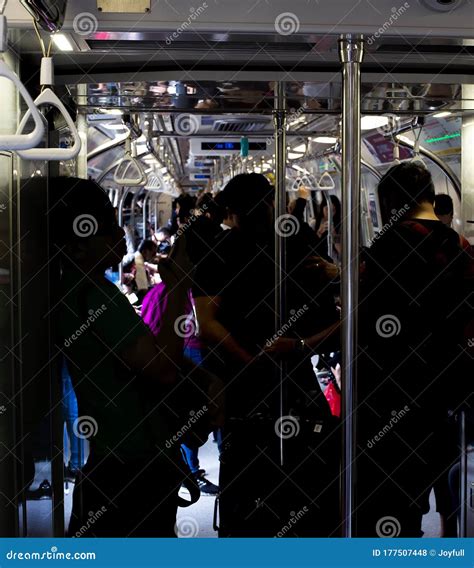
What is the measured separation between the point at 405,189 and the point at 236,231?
105 centimetres

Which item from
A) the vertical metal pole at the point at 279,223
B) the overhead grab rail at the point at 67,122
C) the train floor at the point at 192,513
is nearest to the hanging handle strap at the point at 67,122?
the overhead grab rail at the point at 67,122

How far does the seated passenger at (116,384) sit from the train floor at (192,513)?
1.24 ft

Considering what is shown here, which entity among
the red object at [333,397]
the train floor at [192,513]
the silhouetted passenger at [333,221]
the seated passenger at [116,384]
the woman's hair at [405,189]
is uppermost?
the silhouetted passenger at [333,221]

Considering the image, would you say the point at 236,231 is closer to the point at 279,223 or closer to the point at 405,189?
the point at 279,223

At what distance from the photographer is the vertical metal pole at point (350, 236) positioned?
7.67 feet

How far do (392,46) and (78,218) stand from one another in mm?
1233

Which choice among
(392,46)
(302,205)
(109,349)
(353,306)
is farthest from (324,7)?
(302,205)

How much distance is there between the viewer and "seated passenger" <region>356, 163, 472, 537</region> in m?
2.94

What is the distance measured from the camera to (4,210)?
2.55m

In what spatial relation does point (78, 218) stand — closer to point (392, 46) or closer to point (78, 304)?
point (78, 304)

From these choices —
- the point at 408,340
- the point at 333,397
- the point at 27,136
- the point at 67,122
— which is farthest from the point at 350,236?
the point at 333,397

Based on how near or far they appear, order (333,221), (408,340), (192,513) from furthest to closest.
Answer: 1. (333,221)
2. (192,513)
3. (408,340)

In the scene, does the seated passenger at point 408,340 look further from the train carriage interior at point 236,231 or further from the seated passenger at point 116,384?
the seated passenger at point 116,384

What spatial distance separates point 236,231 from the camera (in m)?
3.86
